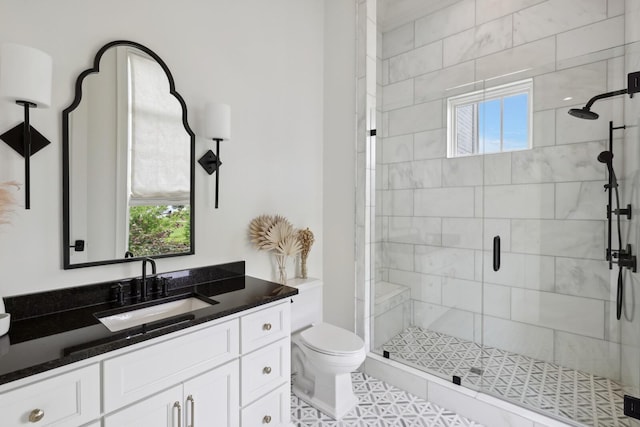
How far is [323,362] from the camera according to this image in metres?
1.90

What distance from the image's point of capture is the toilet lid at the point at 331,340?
6.27 feet

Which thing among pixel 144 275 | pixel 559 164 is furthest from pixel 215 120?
pixel 559 164

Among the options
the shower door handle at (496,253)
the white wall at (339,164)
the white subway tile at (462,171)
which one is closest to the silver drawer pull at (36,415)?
the white wall at (339,164)

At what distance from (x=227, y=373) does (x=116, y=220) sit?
0.92 meters

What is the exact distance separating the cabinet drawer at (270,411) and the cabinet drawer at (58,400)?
0.68m

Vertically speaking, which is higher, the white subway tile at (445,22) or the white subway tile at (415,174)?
the white subway tile at (445,22)

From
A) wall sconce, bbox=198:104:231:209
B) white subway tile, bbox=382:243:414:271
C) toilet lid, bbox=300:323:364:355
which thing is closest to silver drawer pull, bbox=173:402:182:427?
toilet lid, bbox=300:323:364:355

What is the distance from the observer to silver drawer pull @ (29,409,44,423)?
0.90m

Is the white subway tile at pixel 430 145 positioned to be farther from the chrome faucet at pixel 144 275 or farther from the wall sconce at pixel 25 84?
the wall sconce at pixel 25 84

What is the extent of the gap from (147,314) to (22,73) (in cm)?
110

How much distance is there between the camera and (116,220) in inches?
61.5

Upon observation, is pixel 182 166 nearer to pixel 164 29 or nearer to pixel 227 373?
pixel 164 29

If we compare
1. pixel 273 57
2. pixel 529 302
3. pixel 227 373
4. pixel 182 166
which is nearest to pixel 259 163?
pixel 182 166

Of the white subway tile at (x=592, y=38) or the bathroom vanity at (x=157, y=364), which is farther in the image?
the white subway tile at (x=592, y=38)
